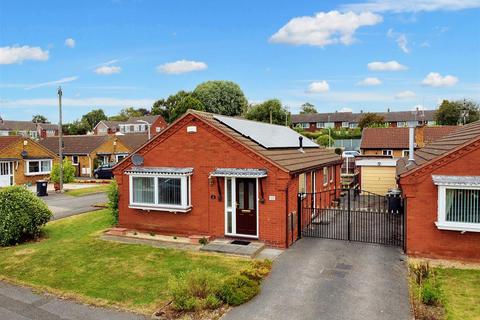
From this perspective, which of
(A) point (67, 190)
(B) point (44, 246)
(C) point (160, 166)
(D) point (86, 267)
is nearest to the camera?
(D) point (86, 267)

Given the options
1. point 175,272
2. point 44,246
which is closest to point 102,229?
point 44,246

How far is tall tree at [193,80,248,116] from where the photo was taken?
8019cm

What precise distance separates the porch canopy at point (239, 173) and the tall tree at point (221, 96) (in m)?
64.7

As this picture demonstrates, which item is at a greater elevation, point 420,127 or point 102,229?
point 420,127

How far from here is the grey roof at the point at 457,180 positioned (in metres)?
12.1

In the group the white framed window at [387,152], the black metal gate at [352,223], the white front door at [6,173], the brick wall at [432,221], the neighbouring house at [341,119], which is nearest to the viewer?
the brick wall at [432,221]

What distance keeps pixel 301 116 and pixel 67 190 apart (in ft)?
259

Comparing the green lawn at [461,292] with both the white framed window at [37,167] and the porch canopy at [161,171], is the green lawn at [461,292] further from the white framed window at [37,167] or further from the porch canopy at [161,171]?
the white framed window at [37,167]

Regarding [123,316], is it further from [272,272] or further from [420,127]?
[420,127]

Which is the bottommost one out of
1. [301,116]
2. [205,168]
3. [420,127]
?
[205,168]

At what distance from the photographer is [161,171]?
1573 cm

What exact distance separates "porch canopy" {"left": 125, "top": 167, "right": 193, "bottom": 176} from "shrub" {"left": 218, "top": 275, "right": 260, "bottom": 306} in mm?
6204

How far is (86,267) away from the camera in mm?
12711

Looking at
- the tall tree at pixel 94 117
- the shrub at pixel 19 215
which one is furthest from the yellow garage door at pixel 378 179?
the tall tree at pixel 94 117
